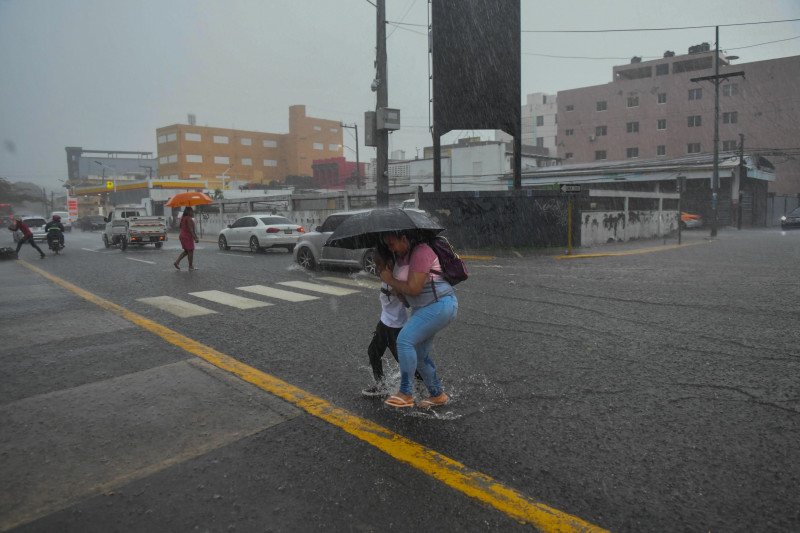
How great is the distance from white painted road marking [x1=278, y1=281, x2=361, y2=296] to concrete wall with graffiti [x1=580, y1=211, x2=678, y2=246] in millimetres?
12655

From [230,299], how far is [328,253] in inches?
173

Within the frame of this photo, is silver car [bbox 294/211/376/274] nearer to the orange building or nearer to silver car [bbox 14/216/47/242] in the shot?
silver car [bbox 14/216/47/242]

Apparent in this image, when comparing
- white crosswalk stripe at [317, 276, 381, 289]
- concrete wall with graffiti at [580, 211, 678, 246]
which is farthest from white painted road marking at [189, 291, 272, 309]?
concrete wall with graffiti at [580, 211, 678, 246]

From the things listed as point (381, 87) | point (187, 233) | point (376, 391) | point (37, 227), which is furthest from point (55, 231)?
point (376, 391)

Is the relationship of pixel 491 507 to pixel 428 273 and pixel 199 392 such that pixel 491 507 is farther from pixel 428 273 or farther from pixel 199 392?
pixel 199 392

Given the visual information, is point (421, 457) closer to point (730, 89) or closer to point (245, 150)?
point (730, 89)

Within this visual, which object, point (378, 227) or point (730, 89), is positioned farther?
point (730, 89)

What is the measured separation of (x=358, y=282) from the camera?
12023 mm

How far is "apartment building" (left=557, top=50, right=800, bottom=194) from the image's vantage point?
2157 inches


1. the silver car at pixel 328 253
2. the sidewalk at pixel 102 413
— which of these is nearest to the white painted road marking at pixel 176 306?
the sidewalk at pixel 102 413

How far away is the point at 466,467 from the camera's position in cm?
339

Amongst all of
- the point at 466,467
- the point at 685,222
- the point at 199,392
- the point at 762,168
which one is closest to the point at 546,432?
the point at 466,467

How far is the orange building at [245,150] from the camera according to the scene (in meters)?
87.8

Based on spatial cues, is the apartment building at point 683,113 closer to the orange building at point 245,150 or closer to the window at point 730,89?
the window at point 730,89
